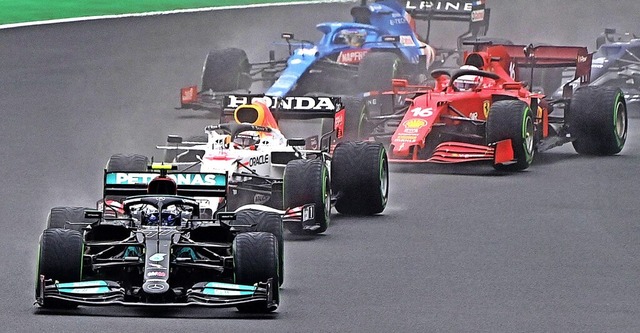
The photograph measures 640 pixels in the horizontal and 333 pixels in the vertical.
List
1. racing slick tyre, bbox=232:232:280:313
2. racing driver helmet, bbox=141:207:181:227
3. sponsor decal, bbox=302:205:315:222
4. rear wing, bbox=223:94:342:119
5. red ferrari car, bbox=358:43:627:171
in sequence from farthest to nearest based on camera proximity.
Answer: red ferrari car, bbox=358:43:627:171
rear wing, bbox=223:94:342:119
sponsor decal, bbox=302:205:315:222
racing driver helmet, bbox=141:207:181:227
racing slick tyre, bbox=232:232:280:313

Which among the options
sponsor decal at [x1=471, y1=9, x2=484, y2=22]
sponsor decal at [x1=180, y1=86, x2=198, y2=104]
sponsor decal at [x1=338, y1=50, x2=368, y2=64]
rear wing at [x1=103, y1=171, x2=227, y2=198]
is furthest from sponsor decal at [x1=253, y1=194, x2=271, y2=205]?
sponsor decal at [x1=471, y1=9, x2=484, y2=22]

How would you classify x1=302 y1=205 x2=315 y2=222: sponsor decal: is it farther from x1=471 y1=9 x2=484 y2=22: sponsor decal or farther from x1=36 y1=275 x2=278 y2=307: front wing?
x1=471 y1=9 x2=484 y2=22: sponsor decal

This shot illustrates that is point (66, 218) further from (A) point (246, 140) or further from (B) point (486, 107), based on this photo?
(B) point (486, 107)

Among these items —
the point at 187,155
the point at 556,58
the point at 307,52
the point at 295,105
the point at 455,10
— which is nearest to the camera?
the point at 187,155

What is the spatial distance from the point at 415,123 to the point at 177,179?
7661 millimetres

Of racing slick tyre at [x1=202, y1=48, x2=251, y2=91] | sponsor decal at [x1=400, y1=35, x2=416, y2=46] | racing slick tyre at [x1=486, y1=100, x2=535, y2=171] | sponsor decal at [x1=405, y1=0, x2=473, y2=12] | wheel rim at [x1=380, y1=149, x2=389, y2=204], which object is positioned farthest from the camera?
sponsor decal at [x1=405, y1=0, x2=473, y2=12]

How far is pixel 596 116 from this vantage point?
78.9 feet

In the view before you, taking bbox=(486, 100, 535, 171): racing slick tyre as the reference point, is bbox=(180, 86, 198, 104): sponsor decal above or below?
below

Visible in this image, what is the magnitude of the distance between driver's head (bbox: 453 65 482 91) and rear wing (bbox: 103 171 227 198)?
9125 mm

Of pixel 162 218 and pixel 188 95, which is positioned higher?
pixel 162 218

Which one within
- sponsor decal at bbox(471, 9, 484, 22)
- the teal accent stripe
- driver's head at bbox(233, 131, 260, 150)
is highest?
sponsor decal at bbox(471, 9, 484, 22)

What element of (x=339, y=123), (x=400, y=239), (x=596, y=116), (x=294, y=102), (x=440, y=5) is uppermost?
(x=440, y=5)

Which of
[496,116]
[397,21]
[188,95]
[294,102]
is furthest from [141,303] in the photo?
[397,21]

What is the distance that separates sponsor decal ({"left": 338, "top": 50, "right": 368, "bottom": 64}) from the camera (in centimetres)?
3074
